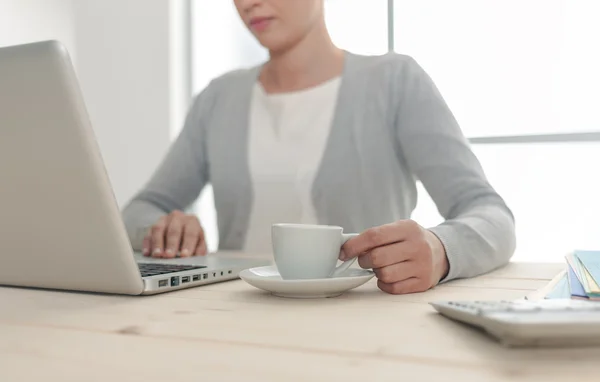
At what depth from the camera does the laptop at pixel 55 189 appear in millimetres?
542

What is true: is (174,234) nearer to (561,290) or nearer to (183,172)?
(183,172)

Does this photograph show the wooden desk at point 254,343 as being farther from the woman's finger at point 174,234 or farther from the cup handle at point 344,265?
the woman's finger at point 174,234

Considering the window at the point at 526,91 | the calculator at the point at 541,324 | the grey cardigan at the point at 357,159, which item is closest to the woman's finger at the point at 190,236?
the grey cardigan at the point at 357,159

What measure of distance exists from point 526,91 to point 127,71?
62.0 inches

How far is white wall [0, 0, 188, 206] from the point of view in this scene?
97.4 inches

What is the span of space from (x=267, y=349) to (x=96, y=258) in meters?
0.27

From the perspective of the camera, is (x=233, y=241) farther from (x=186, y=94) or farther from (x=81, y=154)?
(x=186, y=94)

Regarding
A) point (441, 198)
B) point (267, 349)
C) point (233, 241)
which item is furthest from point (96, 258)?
point (233, 241)

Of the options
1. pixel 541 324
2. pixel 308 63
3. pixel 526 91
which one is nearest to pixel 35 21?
pixel 308 63

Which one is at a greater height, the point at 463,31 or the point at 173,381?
the point at 463,31

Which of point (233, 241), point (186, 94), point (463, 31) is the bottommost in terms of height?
point (233, 241)

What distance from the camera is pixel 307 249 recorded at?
0.67m

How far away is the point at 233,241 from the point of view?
1.49 metres

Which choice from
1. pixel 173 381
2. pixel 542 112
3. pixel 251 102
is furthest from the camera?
pixel 542 112
